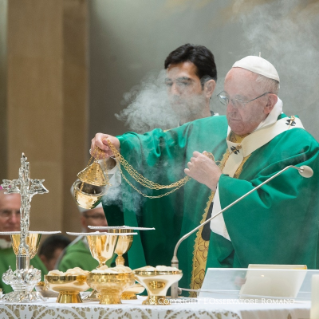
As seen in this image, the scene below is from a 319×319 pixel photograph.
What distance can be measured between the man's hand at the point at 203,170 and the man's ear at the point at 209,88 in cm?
51

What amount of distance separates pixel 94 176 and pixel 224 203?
876 mm

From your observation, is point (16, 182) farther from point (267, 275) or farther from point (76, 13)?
point (76, 13)

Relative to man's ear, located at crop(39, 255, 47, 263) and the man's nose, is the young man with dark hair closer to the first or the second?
the man's nose

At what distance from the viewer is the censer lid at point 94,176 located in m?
4.51

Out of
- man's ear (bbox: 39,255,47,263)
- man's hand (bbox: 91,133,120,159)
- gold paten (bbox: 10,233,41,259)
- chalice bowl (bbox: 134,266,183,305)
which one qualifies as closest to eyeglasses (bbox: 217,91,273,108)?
man's hand (bbox: 91,133,120,159)

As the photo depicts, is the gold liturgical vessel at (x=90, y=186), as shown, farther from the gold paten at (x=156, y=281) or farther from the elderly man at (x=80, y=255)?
the gold paten at (x=156, y=281)

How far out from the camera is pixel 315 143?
4.38 metres

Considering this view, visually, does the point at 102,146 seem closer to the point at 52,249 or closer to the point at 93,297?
the point at 93,297

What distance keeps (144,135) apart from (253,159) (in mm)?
898

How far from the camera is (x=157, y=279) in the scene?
3.08 metres

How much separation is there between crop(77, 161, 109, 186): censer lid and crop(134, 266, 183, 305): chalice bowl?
1480 millimetres

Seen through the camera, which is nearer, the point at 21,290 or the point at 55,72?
the point at 21,290

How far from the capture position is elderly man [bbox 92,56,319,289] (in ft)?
14.2

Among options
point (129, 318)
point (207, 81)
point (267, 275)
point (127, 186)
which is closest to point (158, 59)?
point (207, 81)
